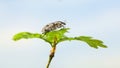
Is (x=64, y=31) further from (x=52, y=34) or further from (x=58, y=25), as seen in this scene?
(x=58, y=25)

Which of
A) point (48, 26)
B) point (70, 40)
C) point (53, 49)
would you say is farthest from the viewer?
point (70, 40)

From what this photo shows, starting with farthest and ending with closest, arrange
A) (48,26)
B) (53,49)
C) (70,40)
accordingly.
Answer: (70,40) < (53,49) < (48,26)

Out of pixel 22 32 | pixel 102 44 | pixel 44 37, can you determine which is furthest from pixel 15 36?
pixel 102 44

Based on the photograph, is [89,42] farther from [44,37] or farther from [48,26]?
[48,26]

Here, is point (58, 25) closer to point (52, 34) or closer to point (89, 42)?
point (52, 34)

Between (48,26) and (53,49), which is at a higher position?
(48,26)

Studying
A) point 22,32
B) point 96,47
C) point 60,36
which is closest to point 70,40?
point 60,36

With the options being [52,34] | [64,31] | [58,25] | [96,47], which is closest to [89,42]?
[96,47]

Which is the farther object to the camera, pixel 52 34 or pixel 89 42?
pixel 89 42

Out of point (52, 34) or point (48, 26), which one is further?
point (52, 34)
